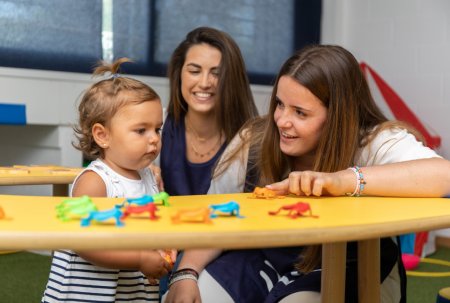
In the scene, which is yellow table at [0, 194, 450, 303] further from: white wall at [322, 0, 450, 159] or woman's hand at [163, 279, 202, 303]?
white wall at [322, 0, 450, 159]

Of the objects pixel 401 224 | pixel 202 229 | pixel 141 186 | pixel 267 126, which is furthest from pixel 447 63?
pixel 202 229

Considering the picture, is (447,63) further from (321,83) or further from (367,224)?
(367,224)

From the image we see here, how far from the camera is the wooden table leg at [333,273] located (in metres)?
1.29

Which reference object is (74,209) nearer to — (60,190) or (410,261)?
(60,190)

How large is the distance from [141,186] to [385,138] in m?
0.54

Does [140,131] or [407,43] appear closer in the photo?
[140,131]

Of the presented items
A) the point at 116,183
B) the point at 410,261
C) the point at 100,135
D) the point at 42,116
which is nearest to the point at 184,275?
the point at 116,183

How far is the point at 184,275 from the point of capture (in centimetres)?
154

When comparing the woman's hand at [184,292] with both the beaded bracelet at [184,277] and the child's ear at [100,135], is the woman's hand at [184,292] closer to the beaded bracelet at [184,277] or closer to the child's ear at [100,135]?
the beaded bracelet at [184,277]

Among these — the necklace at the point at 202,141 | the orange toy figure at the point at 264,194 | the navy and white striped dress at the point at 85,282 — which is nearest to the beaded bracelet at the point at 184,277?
the navy and white striped dress at the point at 85,282

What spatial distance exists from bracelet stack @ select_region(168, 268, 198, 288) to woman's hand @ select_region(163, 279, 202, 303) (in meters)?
0.01

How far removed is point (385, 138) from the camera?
59.4 inches

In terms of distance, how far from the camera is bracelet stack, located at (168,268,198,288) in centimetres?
153

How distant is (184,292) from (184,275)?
0.19 feet
